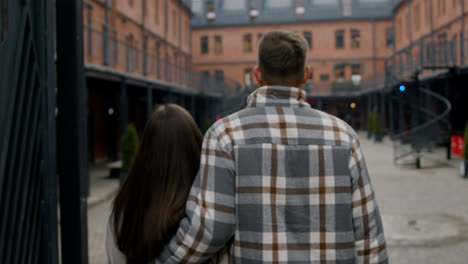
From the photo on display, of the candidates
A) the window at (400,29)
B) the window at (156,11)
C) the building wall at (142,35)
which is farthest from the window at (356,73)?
the window at (156,11)

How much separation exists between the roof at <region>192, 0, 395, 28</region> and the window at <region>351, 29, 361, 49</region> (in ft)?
4.15

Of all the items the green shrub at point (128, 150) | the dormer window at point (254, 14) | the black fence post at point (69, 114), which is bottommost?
the green shrub at point (128, 150)

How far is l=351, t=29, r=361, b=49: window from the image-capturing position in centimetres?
4062

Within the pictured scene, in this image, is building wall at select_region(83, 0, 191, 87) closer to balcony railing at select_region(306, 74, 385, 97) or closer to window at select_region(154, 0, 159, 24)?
window at select_region(154, 0, 159, 24)

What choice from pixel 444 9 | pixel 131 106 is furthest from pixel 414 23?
pixel 131 106

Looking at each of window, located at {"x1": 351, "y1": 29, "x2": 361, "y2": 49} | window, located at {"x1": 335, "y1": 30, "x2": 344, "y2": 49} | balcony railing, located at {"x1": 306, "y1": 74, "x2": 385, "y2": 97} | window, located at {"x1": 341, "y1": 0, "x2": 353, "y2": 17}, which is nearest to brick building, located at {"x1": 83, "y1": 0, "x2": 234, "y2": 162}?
balcony railing, located at {"x1": 306, "y1": 74, "x2": 385, "y2": 97}

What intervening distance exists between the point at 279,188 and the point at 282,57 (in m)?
0.47

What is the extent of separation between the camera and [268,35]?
1.59 meters

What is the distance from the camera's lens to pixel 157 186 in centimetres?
174

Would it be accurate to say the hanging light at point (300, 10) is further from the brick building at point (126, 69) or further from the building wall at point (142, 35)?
the brick building at point (126, 69)

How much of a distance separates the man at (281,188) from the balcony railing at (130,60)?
37.0 feet

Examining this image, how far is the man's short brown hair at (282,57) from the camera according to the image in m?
1.58

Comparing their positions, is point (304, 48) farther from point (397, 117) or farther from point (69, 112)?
point (397, 117)

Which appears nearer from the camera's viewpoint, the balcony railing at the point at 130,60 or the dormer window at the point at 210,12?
the balcony railing at the point at 130,60
